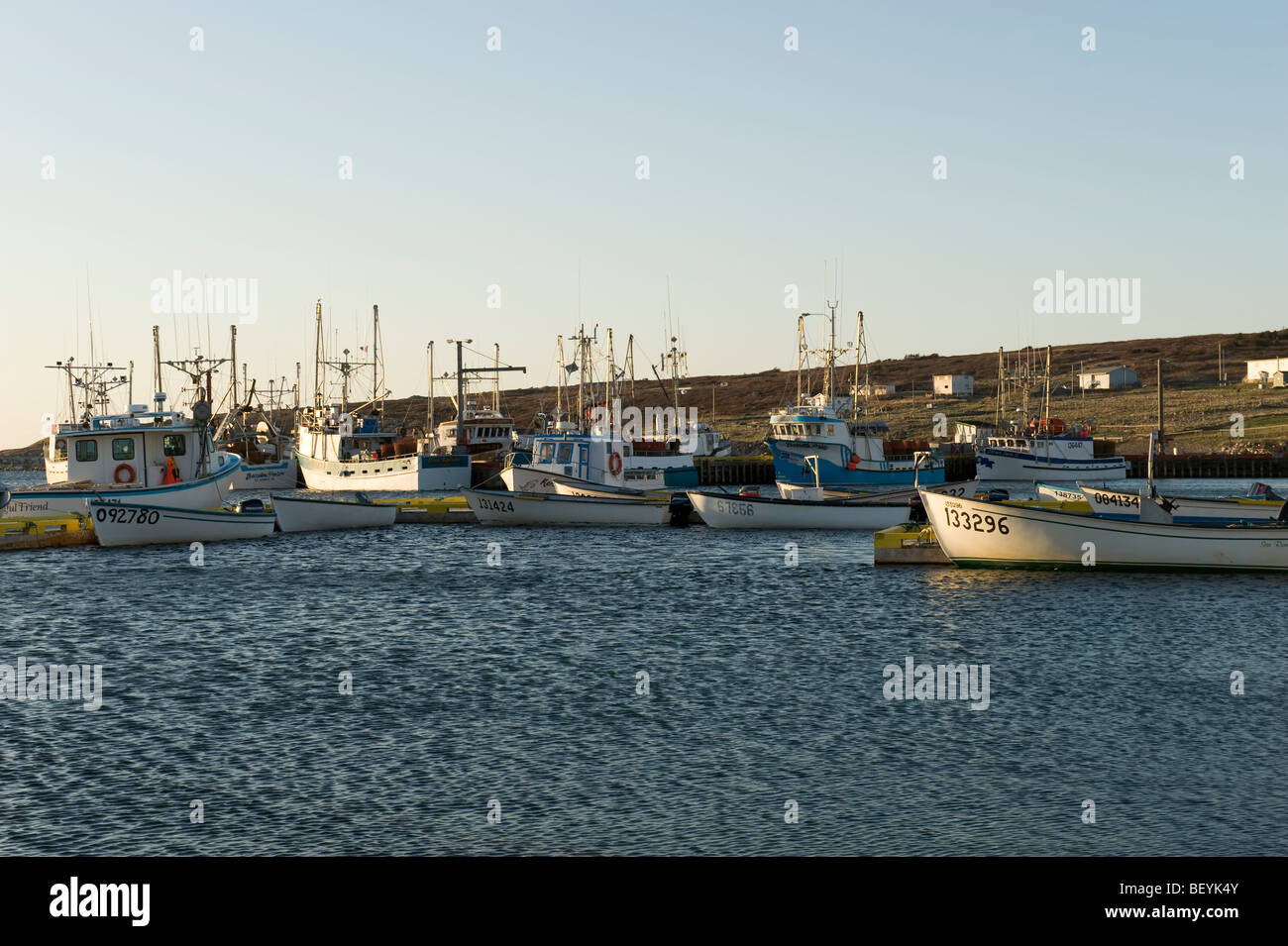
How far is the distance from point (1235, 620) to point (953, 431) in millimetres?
114548

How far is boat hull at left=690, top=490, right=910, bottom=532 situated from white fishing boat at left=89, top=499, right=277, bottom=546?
19.5 metres

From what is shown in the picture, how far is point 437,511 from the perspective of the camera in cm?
6122

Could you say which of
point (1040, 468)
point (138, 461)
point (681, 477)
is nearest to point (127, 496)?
point (138, 461)

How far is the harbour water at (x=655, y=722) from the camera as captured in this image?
1259 cm

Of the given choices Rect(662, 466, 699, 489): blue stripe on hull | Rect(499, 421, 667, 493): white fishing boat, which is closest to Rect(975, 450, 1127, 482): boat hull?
Rect(662, 466, 699, 489): blue stripe on hull

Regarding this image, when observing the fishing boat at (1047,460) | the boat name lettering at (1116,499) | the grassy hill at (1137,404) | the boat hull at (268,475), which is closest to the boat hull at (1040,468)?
the fishing boat at (1047,460)

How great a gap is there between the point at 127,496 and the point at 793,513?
27026 millimetres

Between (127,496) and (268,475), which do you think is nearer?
(127,496)

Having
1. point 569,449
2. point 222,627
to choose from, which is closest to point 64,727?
point 222,627

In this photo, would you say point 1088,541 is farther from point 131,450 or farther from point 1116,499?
point 131,450

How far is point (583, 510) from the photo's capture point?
5775cm

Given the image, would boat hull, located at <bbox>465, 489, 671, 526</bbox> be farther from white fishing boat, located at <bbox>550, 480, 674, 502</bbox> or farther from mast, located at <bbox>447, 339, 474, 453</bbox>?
mast, located at <bbox>447, 339, 474, 453</bbox>
